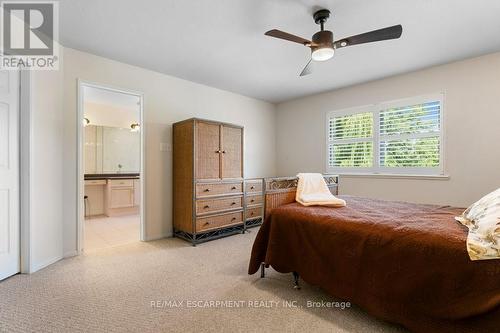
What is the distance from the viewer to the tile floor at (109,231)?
3.23 m

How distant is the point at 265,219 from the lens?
214 centimetres

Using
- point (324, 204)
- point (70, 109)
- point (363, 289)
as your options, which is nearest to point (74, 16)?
point (70, 109)

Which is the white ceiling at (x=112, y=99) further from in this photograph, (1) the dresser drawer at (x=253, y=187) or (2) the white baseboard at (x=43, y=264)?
(2) the white baseboard at (x=43, y=264)

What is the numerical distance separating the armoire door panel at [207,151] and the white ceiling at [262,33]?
88 cm

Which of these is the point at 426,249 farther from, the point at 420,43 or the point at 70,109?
the point at 70,109

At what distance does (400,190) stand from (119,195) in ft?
17.5

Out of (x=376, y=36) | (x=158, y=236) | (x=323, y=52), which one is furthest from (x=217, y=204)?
(x=376, y=36)

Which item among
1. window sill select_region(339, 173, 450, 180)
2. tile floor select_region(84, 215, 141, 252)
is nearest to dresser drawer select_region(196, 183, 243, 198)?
tile floor select_region(84, 215, 141, 252)

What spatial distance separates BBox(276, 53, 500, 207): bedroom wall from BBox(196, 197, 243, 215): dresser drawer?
1988 millimetres

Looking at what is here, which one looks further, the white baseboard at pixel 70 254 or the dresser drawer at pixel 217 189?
the dresser drawer at pixel 217 189

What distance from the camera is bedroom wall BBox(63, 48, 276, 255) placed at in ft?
9.09

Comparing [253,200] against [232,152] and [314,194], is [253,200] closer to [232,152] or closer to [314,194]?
[232,152]

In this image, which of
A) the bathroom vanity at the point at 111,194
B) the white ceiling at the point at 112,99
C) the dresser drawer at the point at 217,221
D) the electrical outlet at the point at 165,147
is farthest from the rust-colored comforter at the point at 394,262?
the bathroom vanity at the point at 111,194

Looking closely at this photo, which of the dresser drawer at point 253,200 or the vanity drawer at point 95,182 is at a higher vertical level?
the vanity drawer at point 95,182
